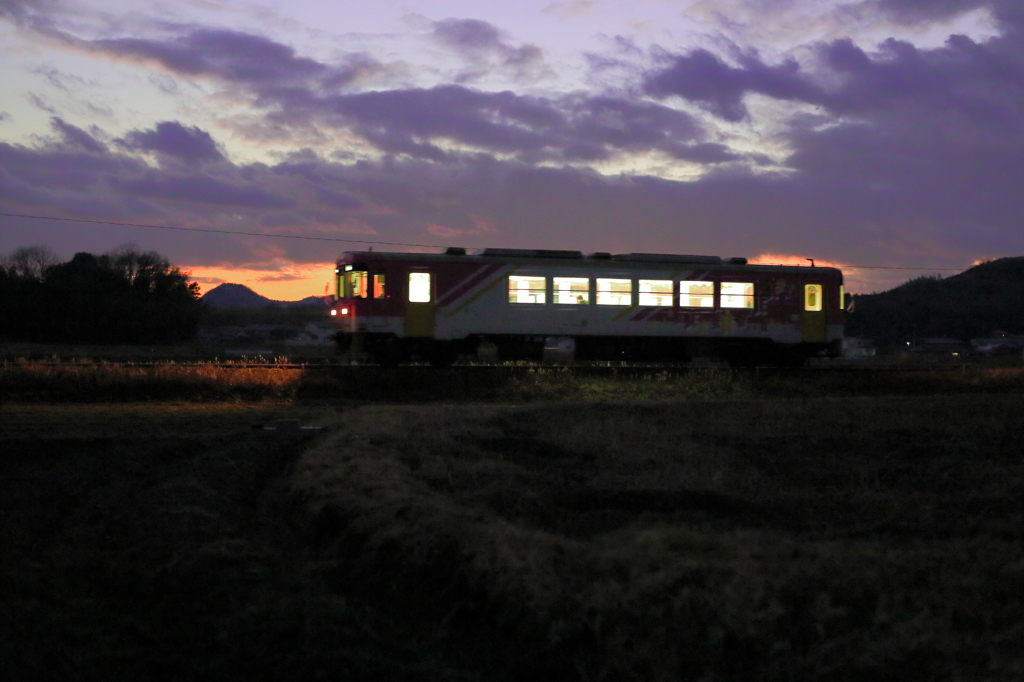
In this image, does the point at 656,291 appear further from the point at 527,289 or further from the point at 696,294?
the point at 527,289

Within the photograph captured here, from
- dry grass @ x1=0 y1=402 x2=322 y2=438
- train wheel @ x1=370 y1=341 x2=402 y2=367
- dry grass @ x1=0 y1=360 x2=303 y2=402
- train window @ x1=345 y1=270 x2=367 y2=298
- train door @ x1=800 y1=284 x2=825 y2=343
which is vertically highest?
train window @ x1=345 y1=270 x2=367 y2=298

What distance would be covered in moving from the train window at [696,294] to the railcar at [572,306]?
0.03 meters

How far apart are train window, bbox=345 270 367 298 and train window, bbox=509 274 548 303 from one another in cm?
360

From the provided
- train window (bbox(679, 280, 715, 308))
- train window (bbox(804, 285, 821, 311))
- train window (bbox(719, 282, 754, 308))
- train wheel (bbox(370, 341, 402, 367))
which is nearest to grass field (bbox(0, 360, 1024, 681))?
train wheel (bbox(370, 341, 402, 367))

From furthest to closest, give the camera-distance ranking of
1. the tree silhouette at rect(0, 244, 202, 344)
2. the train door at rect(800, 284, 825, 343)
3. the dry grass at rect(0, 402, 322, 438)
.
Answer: the tree silhouette at rect(0, 244, 202, 344) < the train door at rect(800, 284, 825, 343) < the dry grass at rect(0, 402, 322, 438)

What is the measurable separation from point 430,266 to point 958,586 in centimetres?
1847

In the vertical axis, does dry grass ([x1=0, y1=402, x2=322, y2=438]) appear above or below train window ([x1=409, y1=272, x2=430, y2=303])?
below

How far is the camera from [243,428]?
14117 mm

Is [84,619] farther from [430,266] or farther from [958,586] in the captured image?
[430,266]

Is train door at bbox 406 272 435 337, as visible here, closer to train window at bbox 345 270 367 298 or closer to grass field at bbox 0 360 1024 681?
train window at bbox 345 270 367 298

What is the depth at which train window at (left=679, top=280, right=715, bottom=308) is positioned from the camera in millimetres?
24062

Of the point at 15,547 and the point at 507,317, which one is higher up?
the point at 507,317

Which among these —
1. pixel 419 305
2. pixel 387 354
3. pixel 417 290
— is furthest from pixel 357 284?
pixel 387 354

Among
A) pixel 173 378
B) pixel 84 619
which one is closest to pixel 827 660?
pixel 84 619
